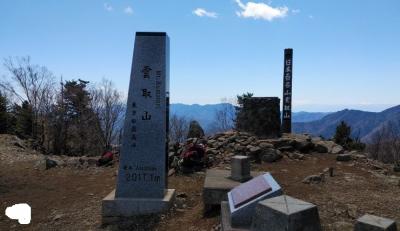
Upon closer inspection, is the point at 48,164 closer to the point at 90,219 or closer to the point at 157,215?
the point at 90,219

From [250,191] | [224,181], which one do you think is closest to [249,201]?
[250,191]

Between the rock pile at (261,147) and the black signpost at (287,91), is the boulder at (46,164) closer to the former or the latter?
the rock pile at (261,147)

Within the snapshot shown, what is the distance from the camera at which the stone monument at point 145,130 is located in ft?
24.0

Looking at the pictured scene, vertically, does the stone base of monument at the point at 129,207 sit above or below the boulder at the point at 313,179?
below

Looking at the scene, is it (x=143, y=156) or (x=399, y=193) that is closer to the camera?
(x=143, y=156)

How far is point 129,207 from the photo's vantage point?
286 inches

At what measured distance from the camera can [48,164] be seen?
496 inches

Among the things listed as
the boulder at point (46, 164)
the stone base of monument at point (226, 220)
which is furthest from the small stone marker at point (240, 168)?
the boulder at point (46, 164)

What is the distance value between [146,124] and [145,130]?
0.11m

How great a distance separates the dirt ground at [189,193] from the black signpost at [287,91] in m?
3.69

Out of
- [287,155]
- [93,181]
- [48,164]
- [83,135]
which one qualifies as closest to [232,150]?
[287,155]

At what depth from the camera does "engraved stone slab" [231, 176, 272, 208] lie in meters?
→ 5.06

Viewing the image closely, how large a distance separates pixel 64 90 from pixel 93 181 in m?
Result: 23.2

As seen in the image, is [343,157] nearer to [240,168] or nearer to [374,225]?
[240,168]
